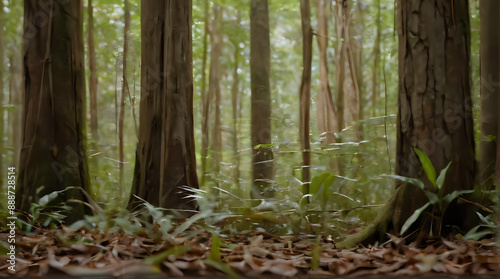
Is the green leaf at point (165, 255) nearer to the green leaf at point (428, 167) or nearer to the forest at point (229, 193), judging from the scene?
the forest at point (229, 193)

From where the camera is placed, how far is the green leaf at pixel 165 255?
150 cm

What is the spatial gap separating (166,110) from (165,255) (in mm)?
1441

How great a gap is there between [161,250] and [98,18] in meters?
5.95

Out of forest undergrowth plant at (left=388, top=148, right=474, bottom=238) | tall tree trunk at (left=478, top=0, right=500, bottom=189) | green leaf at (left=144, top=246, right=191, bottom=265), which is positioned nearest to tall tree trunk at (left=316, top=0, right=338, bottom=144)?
tall tree trunk at (left=478, top=0, right=500, bottom=189)

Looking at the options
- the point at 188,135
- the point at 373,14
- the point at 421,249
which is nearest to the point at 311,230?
the point at 421,249

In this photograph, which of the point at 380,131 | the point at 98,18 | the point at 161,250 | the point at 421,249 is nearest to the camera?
the point at 161,250

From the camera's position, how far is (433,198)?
6.57 ft

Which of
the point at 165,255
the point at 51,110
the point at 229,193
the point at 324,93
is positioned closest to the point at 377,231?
the point at 229,193

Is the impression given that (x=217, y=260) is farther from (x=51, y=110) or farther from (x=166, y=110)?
(x=51, y=110)

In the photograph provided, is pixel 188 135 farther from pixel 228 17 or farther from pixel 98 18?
pixel 228 17

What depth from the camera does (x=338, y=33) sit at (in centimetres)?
504

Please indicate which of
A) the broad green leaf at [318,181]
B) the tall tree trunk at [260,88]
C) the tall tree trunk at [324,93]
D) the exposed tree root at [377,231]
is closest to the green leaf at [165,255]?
the exposed tree root at [377,231]

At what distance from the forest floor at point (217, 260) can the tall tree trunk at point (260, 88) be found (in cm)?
262

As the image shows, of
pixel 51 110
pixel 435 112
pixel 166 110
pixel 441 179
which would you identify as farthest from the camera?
pixel 166 110
